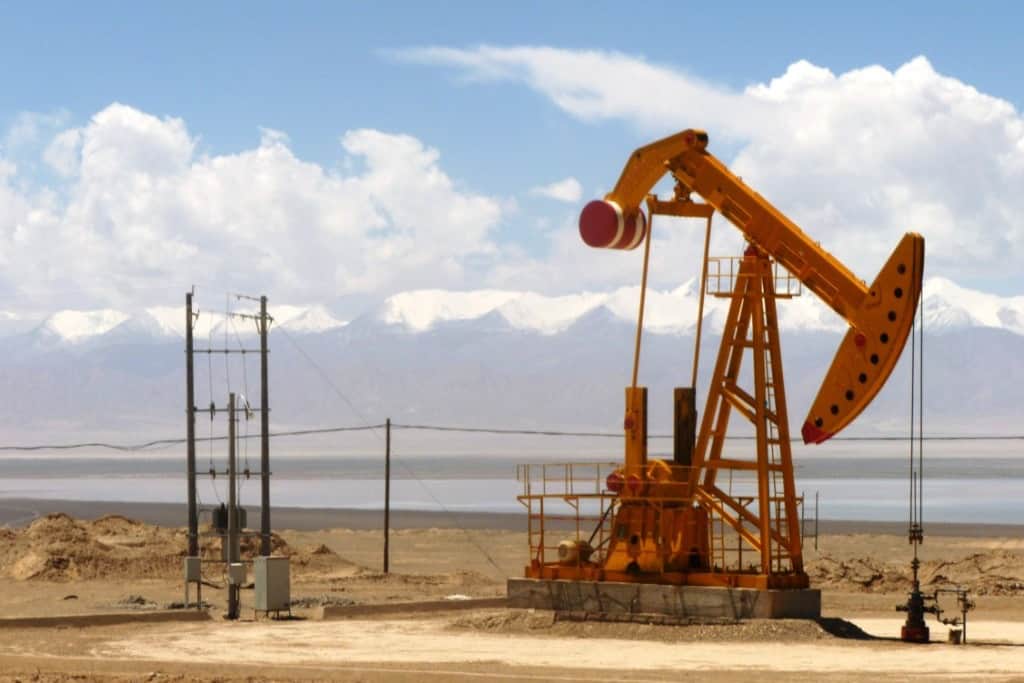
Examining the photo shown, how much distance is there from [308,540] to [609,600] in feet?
97.4

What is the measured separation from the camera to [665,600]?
26766 mm

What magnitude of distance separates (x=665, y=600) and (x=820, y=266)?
5098mm

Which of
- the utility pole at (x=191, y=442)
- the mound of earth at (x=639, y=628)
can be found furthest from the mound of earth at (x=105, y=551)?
the mound of earth at (x=639, y=628)

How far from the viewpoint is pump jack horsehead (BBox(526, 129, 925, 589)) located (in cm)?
2575

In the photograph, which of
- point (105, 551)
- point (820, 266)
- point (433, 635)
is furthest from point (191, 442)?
point (820, 266)

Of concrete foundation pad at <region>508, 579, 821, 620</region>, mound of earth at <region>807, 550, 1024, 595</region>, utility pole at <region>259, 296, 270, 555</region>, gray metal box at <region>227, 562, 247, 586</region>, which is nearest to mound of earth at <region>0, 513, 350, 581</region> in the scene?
utility pole at <region>259, 296, 270, 555</region>

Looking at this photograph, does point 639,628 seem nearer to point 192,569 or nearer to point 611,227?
point 611,227

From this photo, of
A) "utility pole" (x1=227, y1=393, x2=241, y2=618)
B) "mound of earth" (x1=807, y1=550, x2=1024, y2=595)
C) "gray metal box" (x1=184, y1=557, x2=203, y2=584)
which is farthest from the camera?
"mound of earth" (x1=807, y1=550, x2=1024, y2=595)

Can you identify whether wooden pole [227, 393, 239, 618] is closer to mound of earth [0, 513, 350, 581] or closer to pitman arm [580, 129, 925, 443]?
pitman arm [580, 129, 925, 443]

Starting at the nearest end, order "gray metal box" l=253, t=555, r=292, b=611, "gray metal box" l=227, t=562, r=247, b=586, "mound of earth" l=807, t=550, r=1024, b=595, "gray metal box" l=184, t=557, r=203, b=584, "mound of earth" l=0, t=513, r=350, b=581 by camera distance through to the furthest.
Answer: "gray metal box" l=227, t=562, r=247, b=586, "gray metal box" l=253, t=555, r=292, b=611, "gray metal box" l=184, t=557, r=203, b=584, "mound of earth" l=807, t=550, r=1024, b=595, "mound of earth" l=0, t=513, r=350, b=581

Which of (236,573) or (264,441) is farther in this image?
(264,441)

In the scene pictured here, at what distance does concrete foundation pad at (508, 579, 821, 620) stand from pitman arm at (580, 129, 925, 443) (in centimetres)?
233

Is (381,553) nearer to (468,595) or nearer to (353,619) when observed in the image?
(468,595)

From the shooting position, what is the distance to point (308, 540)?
56.1m
